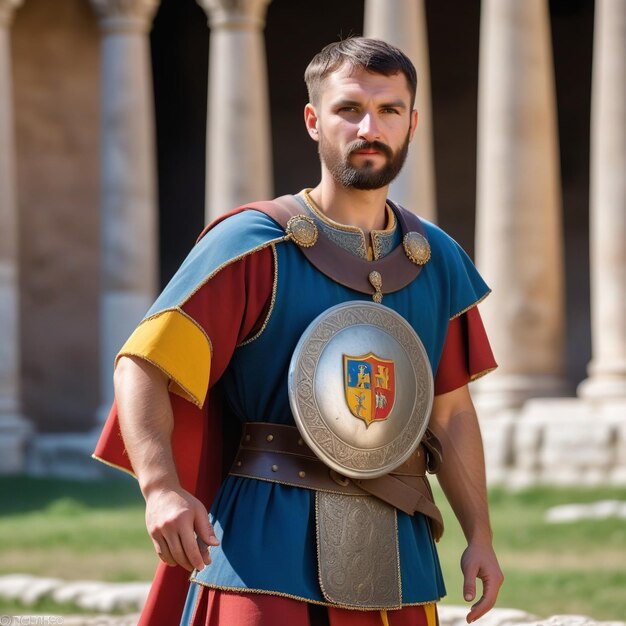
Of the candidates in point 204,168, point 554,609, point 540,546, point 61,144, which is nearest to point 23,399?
point 61,144

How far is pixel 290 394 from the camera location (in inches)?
234

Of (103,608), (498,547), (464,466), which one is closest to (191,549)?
(464,466)

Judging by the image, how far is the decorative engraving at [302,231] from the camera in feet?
20.3

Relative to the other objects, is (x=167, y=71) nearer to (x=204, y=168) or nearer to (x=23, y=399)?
(x=204, y=168)

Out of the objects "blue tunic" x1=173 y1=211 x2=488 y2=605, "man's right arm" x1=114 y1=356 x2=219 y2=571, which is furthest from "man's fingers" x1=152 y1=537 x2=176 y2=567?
"blue tunic" x1=173 y1=211 x2=488 y2=605

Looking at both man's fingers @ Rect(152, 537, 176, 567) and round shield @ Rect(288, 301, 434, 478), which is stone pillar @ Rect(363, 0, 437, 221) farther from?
man's fingers @ Rect(152, 537, 176, 567)

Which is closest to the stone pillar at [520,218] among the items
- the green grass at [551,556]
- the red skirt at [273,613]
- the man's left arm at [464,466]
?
the green grass at [551,556]

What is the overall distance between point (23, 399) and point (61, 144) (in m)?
6.98

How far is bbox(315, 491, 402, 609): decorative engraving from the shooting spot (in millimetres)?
5930

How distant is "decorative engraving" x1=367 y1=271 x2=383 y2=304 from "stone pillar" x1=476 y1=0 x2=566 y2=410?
23.1m

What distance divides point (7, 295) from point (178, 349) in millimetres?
31494

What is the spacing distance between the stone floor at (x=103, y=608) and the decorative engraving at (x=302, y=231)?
5.00 metres

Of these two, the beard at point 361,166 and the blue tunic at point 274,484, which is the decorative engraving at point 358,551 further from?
the beard at point 361,166

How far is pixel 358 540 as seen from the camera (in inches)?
237
